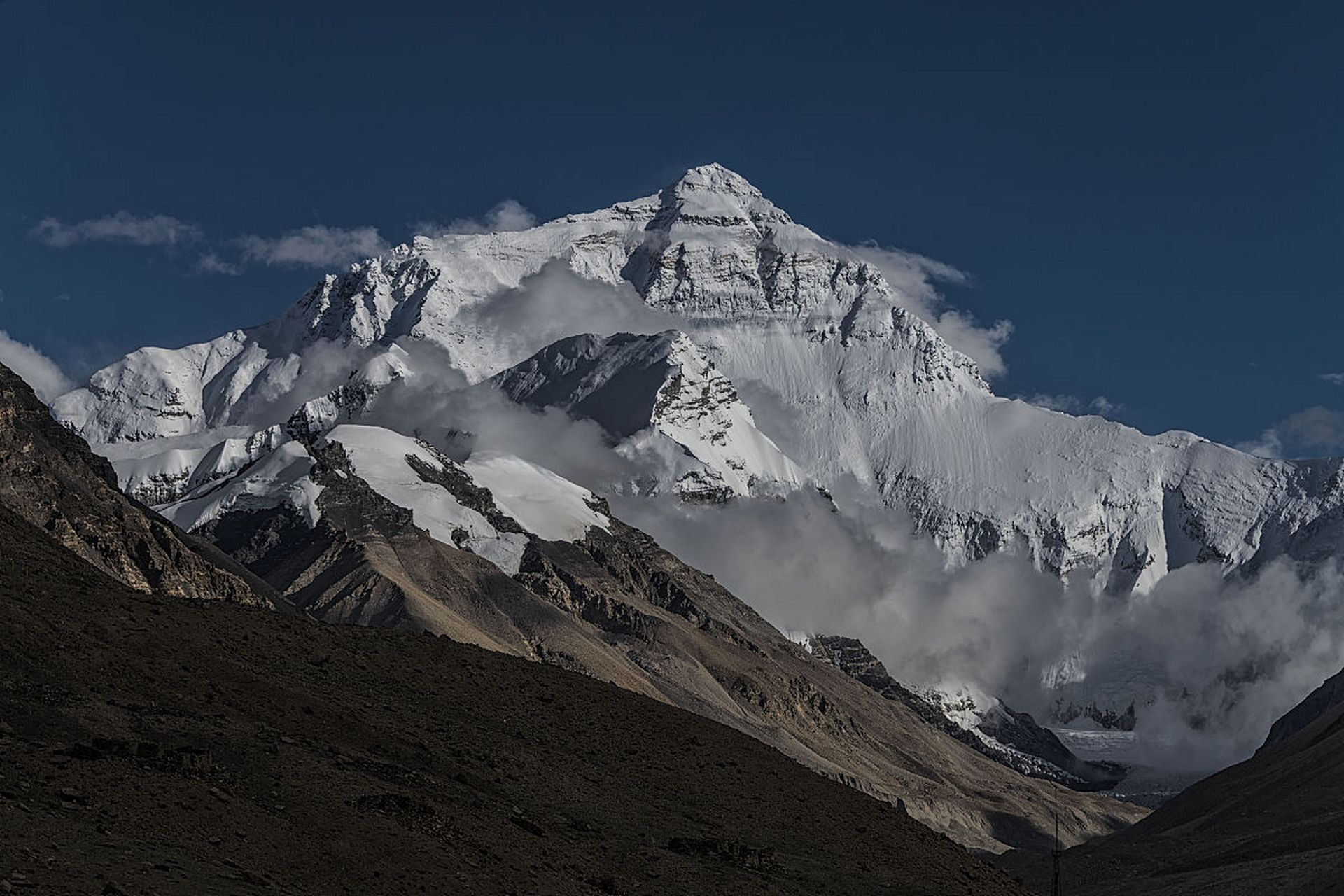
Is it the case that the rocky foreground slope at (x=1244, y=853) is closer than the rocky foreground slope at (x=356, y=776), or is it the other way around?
the rocky foreground slope at (x=356, y=776)

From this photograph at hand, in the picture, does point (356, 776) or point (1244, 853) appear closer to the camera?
point (356, 776)

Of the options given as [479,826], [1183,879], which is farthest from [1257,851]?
[479,826]

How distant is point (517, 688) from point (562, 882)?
19613mm

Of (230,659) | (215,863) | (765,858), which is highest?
(230,659)

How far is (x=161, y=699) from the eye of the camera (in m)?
53.5

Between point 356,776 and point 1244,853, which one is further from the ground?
point 1244,853

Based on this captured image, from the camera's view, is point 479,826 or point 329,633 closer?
point 479,826

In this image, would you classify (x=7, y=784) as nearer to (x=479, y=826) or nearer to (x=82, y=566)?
(x=479, y=826)

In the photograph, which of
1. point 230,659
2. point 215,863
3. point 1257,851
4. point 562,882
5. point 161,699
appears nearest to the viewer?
point 215,863

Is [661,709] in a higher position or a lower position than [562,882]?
higher

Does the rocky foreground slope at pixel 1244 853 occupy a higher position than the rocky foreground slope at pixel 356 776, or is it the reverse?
the rocky foreground slope at pixel 1244 853

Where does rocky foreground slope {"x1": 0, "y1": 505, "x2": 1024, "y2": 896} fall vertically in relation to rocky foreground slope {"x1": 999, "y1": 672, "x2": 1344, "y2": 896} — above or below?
below

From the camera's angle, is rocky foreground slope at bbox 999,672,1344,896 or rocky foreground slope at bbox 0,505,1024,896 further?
rocky foreground slope at bbox 999,672,1344,896

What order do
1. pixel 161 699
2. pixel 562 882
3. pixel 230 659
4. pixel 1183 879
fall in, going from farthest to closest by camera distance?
1. pixel 1183 879
2. pixel 230 659
3. pixel 161 699
4. pixel 562 882
